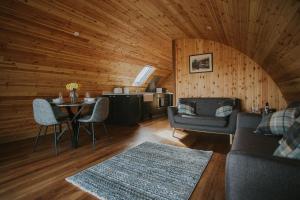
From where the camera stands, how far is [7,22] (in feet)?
8.14

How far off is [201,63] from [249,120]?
2.20 metres

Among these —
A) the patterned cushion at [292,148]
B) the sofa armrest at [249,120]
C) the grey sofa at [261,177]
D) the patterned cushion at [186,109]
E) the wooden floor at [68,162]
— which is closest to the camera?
the grey sofa at [261,177]

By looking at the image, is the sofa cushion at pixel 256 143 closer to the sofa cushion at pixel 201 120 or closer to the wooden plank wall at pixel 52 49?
the sofa cushion at pixel 201 120

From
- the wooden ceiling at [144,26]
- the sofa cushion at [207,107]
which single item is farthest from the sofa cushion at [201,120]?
the wooden ceiling at [144,26]

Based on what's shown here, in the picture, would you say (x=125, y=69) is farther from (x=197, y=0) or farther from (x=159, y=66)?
(x=197, y=0)

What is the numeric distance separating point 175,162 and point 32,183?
171 centimetres

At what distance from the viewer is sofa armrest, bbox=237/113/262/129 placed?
2453mm

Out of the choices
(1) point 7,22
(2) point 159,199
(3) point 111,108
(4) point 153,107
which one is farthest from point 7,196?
(4) point 153,107

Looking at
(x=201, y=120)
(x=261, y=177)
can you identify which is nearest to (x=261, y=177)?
(x=261, y=177)

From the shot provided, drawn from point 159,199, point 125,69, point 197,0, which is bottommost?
point 159,199

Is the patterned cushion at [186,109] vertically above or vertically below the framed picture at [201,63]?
below

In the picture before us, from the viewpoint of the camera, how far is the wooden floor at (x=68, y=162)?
5.80 ft

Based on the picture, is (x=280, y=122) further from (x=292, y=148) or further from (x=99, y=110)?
(x=99, y=110)

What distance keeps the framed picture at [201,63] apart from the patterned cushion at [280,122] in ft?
7.69
